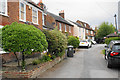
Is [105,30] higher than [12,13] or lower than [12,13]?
higher

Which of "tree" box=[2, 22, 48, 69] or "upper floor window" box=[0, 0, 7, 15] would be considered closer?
"tree" box=[2, 22, 48, 69]

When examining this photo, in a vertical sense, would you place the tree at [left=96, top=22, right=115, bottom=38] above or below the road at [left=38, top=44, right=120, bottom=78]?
above

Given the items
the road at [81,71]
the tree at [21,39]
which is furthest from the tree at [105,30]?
the tree at [21,39]

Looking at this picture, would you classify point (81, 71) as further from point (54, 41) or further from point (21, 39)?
point (21, 39)

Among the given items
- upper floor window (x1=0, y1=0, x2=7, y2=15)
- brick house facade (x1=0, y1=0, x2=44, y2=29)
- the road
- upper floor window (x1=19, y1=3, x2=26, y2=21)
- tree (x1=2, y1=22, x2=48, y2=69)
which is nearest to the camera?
tree (x1=2, y1=22, x2=48, y2=69)

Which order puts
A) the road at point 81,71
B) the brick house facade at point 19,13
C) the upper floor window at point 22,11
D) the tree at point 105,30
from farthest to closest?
the tree at point 105,30 < the upper floor window at point 22,11 < the brick house facade at point 19,13 < the road at point 81,71

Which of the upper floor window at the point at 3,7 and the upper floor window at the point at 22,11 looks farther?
the upper floor window at the point at 22,11

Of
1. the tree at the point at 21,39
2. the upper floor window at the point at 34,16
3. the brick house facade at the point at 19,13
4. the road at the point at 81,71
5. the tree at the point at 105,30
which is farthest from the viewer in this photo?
the tree at the point at 105,30

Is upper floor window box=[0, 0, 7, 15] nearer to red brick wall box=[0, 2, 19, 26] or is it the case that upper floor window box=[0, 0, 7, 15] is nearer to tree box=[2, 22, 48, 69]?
red brick wall box=[0, 2, 19, 26]

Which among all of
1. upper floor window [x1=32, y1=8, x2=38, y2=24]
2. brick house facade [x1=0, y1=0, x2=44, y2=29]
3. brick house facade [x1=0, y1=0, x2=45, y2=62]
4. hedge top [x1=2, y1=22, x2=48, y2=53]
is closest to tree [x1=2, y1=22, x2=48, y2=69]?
hedge top [x1=2, y1=22, x2=48, y2=53]

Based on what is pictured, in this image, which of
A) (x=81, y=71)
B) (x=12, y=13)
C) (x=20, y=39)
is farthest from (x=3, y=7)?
(x=81, y=71)

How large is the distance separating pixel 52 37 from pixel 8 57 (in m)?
3.30

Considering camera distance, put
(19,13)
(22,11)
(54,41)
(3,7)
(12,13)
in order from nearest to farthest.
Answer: (3,7), (54,41), (12,13), (19,13), (22,11)

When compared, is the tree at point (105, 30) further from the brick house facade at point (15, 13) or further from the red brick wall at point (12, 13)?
the red brick wall at point (12, 13)
